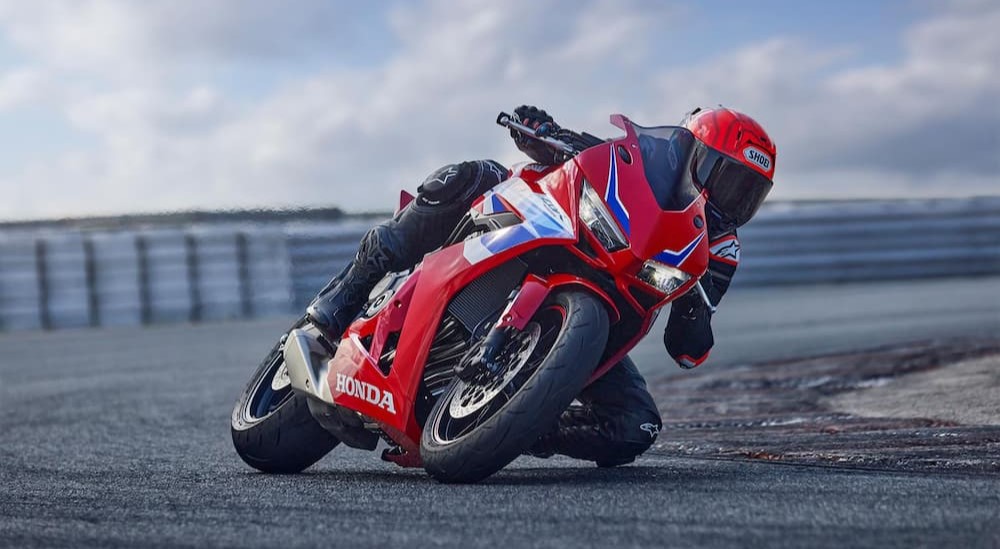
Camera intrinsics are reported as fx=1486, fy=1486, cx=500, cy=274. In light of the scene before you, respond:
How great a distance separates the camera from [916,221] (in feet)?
72.6

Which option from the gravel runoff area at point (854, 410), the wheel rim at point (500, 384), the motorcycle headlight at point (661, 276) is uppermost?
the motorcycle headlight at point (661, 276)

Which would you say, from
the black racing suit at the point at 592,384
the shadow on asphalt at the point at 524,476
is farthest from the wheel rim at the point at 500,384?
the black racing suit at the point at 592,384

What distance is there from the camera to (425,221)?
5.44m

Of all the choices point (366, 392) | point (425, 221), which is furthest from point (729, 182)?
point (366, 392)

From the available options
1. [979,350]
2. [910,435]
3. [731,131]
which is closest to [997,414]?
[910,435]

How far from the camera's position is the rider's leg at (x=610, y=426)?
Result: 5426 millimetres

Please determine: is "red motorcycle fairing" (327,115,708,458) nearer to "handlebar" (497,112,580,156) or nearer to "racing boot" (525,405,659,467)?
"handlebar" (497,112,580,156)

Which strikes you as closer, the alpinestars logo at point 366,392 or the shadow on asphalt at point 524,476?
the shadow on asphalt at point 524,476

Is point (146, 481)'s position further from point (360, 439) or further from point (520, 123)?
point (520, 123)

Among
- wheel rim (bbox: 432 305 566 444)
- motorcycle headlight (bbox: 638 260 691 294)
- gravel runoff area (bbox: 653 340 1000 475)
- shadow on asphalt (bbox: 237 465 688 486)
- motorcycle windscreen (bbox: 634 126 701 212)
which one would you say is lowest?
gravel runoff area (bbox: 653 340 1000 475)

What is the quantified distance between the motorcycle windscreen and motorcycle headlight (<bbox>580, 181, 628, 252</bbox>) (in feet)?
0.60

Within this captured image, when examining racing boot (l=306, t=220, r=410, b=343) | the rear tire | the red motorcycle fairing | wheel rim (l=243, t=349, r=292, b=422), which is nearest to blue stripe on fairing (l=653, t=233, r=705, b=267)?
the red motorcycle fairing

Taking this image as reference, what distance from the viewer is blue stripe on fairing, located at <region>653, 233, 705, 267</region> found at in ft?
15.5

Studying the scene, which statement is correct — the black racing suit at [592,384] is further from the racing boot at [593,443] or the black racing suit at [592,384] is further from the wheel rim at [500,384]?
the wheel rim at [500,384]
